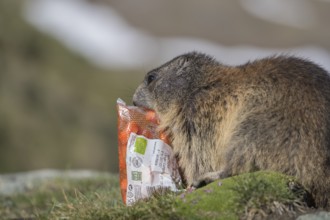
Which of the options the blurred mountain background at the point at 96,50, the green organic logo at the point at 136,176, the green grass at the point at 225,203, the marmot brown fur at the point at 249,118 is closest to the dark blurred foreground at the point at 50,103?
the blurred mountain background at the point at 96,50

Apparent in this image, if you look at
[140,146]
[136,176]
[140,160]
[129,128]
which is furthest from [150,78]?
[136,176]

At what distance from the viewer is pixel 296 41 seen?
117ft

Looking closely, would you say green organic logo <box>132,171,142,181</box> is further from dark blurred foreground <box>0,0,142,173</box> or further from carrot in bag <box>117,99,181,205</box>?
dark blurred foreground <box>0,0,142,173</box>

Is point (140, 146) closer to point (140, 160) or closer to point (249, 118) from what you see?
point (140, 160)

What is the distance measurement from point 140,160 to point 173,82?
3.52 ft

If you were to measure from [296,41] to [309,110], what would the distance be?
98.6ft

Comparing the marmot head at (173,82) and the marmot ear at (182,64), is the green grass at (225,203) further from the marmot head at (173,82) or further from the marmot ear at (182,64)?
the marmot ear at (182,64)

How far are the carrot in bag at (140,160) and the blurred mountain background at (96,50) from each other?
101 inches

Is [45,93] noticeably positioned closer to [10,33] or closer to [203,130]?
[10,33]

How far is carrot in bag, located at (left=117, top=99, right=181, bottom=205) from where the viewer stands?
681 centimetres

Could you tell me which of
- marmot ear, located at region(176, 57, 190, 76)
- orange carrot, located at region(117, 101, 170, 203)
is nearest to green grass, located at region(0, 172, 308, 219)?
orange carrot, located at region(117, 101, 170, 203)

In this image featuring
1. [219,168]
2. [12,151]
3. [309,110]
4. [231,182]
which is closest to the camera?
[231,182]

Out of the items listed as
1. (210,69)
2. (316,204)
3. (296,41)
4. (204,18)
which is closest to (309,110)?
(316,204)

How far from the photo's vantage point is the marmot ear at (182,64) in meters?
7.60
